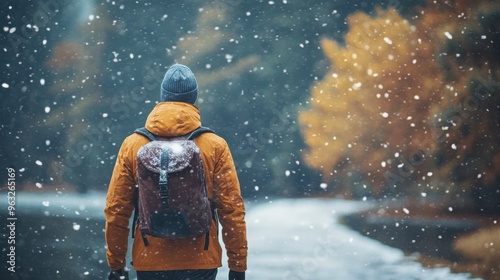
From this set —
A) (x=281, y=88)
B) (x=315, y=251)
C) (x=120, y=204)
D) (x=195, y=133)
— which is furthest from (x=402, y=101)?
(x=120, y=204)

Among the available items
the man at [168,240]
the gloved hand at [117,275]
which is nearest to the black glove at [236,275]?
the man at [168,240]

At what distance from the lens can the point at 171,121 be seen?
104 inches

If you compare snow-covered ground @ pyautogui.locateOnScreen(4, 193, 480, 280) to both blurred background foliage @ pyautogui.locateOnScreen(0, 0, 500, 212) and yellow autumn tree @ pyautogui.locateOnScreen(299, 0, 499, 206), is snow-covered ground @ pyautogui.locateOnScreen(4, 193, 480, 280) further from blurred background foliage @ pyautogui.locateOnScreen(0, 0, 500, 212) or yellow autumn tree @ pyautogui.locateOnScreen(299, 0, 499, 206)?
yellow autumn tree @ pyautogui.locateOnScreen(299, 0, 499, 206)

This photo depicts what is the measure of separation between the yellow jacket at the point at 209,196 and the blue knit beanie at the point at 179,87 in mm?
84

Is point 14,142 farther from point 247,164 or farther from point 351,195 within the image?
point 351,195

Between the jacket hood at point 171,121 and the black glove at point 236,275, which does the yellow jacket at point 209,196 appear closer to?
the jacket hood at point 171,121

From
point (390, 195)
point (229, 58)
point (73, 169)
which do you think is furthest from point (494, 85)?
point (73, 169)

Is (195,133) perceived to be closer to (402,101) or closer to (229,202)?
(229,202)

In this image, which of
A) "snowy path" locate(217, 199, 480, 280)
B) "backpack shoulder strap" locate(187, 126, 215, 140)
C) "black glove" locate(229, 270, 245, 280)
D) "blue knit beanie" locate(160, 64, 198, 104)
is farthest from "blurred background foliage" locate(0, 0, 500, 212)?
"backpack shoulder strap" locate(187, 126, 215, 140)

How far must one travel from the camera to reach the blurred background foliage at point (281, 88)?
929 centimetres

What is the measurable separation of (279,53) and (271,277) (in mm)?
6008

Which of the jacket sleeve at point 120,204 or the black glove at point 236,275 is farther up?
the jacket sleeve at point 120,204

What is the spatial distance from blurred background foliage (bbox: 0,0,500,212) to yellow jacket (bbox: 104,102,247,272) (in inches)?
285

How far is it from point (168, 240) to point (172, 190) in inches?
11.5
